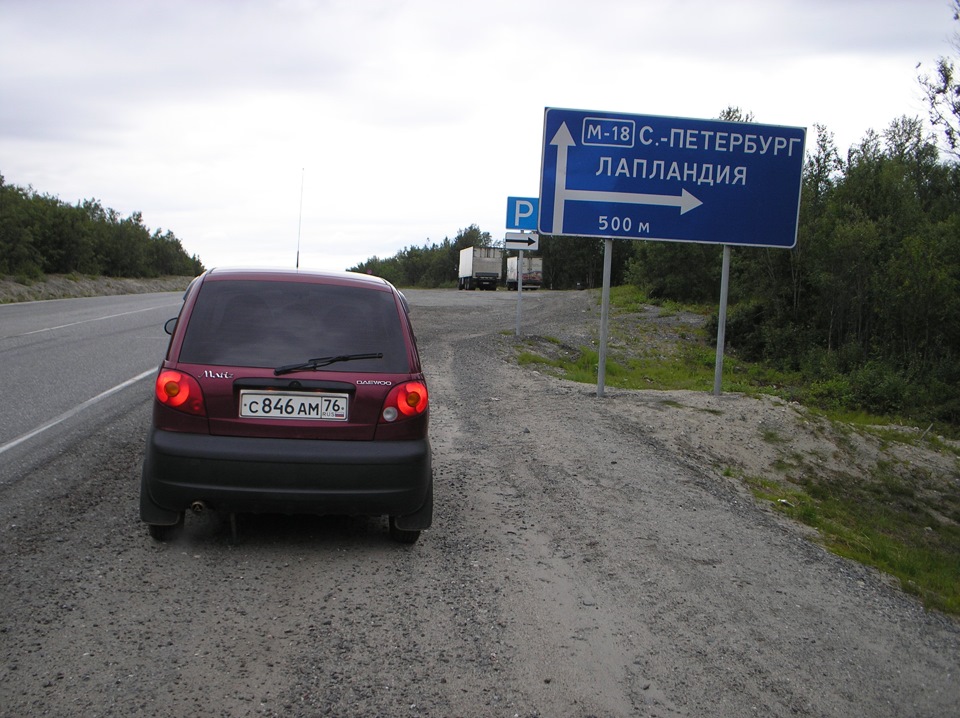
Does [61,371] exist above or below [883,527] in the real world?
above

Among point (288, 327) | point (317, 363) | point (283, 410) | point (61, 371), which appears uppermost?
point (288, 327)

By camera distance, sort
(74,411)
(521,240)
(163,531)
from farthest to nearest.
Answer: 1. (521,240)
2. (74,411)
3. (163,531)

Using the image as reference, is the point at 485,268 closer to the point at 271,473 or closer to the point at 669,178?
the point at 669,178

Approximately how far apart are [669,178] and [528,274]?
166ft

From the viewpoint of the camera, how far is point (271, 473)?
4543mm

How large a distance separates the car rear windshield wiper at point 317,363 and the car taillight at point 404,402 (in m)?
0.25

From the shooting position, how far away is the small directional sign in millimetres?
18062

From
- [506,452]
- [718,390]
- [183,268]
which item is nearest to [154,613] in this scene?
[506,452]

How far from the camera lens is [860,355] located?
21.2 meters

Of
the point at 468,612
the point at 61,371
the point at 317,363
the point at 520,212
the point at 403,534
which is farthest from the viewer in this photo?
the point at 520,212

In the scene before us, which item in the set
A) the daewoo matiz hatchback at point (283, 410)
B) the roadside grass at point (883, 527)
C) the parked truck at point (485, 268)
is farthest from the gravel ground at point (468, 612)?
the parked truck at point (485, 268)

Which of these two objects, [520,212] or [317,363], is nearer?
[317,363]

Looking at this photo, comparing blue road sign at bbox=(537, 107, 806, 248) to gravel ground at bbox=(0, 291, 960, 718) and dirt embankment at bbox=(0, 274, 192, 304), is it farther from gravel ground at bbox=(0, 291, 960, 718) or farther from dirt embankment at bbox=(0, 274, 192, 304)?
dirt embankment at bbox=(0, 274, 192, 304)

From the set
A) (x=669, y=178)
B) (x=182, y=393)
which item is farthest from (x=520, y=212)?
(x=182, y=393)
